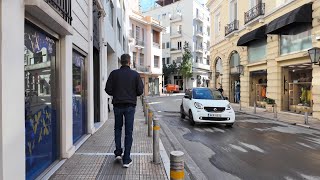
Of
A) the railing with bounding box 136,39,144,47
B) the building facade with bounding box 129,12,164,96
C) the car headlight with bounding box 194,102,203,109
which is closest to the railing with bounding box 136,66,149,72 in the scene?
the building facade with bounding box 129,12,164,96

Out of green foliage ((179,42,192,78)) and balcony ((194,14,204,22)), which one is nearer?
green foliage ((179,42,192,78))

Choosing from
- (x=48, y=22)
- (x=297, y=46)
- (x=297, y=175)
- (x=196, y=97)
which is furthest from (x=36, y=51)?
(x=297, y=46)

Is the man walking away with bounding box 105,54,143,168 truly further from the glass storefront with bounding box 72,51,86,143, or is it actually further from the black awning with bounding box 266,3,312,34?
the black awning with bounding box 266,3,312,34

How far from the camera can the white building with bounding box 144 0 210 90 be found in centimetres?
5872

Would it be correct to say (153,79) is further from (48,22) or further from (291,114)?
(48,22)

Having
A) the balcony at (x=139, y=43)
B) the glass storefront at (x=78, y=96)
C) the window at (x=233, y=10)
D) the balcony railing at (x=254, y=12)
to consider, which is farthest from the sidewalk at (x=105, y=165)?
the balcony at (x=139, y=43)

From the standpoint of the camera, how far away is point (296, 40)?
16391mm

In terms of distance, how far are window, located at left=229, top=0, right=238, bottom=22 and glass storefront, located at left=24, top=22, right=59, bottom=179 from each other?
891 inches

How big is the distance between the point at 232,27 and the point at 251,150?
64.2 ft

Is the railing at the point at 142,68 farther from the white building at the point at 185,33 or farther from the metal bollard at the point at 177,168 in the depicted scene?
the metal bollard at the point at 177,168

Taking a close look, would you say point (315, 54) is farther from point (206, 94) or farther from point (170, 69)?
point (170, 69)

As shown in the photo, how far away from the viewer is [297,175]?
555 cm

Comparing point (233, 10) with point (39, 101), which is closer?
point (39, 101)

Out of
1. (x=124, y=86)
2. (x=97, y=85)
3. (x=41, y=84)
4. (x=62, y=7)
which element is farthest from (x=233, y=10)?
(x=41, y=84)
